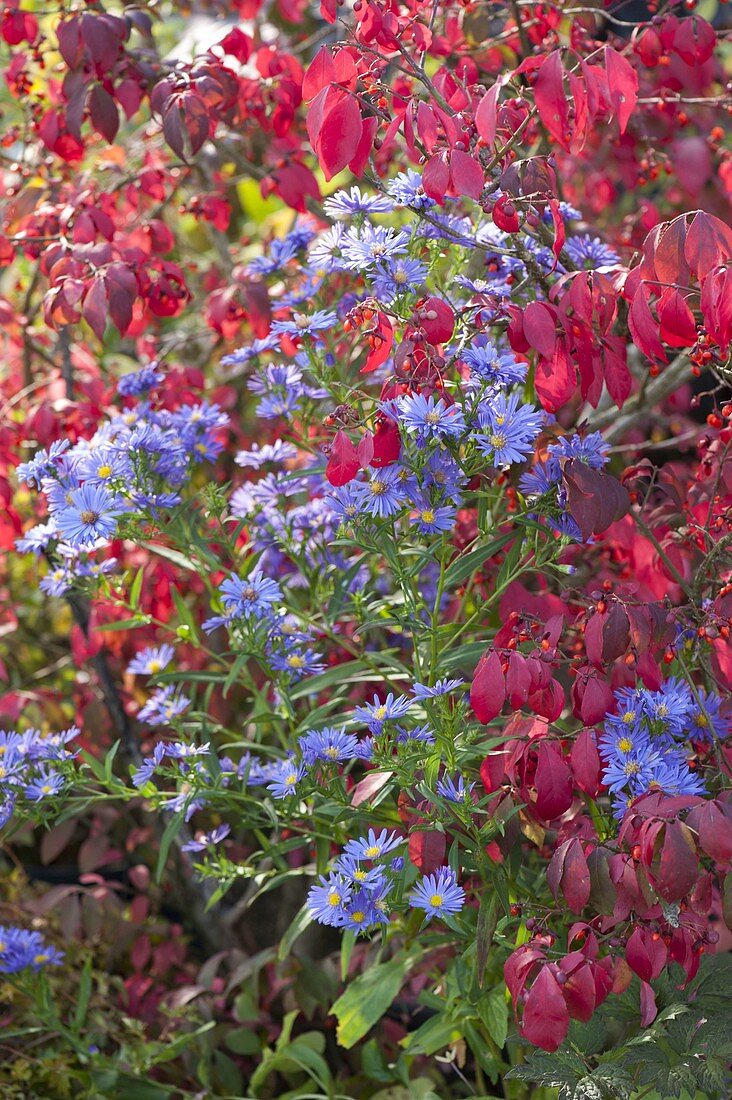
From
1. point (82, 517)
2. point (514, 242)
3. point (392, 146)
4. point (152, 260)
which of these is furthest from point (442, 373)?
point (392, 146)

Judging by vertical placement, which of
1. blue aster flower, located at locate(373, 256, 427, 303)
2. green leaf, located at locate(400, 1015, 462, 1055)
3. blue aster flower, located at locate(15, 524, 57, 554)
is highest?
blue aster flower, located at locate(373, 256, 427, 303)

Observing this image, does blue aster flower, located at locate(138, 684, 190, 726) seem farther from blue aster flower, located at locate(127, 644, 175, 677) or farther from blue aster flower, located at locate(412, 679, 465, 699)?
blue aster flower, located at locate(412, 679, 465, 699)

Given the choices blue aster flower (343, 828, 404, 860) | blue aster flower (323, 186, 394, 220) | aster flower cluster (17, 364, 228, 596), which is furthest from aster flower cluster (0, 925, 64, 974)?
blue aster flower (323, 186, 394, 220)

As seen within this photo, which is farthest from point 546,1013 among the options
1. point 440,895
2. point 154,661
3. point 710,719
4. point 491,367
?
point 154,661

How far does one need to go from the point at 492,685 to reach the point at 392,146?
1305 mm

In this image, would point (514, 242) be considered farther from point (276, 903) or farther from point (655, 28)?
point (276, 903)

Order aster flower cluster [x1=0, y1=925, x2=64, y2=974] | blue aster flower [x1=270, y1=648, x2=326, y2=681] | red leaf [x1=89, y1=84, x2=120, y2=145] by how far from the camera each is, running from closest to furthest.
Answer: blue aster flower [x1=270, y1=648, x2=326, y2=681], aster flower cluster [x1=0, y1=925, x2=64, y2=974], red leaf [x1=89, y1=84, x2=120, y2=145]

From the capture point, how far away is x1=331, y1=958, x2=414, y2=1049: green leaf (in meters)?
1.48

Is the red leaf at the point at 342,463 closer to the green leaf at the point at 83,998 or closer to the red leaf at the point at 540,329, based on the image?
the red leaf at the point at 540,329

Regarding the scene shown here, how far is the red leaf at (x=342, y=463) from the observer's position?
1.18 metres

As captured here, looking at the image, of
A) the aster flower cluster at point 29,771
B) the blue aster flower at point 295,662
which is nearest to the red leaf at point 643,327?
the blue aster flower at point 295,662

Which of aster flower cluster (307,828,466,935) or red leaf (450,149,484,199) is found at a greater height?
red leaf (450,149,484,199)

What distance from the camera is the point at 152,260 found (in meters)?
1.81

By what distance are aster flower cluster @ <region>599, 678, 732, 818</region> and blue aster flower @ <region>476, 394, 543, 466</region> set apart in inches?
12.0
